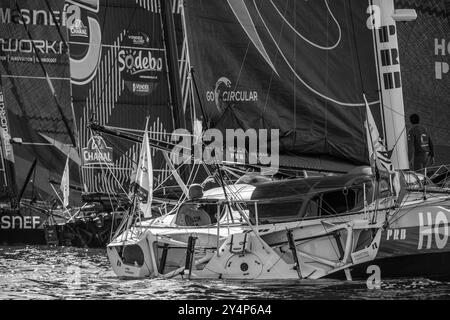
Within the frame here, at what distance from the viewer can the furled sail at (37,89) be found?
29.0 meters

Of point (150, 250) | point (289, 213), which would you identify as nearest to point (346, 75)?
→ point (289, 213)

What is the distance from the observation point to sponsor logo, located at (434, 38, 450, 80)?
742 inches

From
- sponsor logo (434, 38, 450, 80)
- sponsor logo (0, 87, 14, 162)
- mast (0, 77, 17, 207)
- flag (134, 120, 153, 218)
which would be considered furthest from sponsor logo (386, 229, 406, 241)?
sponsor logo (0, 87, 14, 162)

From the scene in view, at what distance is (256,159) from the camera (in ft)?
58.1

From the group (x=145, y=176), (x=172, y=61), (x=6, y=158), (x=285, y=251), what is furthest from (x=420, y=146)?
(x=6, y=158)

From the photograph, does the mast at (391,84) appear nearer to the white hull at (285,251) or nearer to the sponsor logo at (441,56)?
the white hull at (285,251)

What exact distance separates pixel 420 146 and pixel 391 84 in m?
1.16

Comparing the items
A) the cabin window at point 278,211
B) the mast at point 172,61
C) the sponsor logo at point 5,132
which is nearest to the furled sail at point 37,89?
the sponsor logo at point 5,132

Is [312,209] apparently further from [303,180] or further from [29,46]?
[29,46]

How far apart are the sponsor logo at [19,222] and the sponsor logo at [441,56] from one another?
11372 millimetres

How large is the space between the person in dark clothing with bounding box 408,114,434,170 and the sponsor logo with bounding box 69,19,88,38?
779cm

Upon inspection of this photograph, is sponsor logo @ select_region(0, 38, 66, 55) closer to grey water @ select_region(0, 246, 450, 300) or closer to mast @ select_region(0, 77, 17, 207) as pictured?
mast @ select_region(0, 77, 17, 207)
